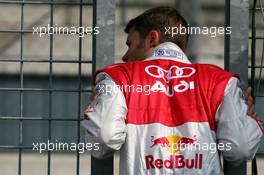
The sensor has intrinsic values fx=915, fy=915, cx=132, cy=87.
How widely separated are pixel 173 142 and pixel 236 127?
0.76ft

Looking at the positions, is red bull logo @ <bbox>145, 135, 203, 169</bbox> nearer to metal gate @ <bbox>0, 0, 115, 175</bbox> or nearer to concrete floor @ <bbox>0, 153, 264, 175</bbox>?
metal gate @ <bbox>0, 0, 115, 175</bbox>

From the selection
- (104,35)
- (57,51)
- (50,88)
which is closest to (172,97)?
(104,35)

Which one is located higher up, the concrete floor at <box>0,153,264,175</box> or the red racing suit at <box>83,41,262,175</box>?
the red racing suit at <box>83,41,262,175</box>

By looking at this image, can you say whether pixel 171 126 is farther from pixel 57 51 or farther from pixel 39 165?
pixel 39 165

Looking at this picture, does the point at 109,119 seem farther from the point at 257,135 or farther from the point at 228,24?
the point at 228,24

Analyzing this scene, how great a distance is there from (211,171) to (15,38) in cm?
825

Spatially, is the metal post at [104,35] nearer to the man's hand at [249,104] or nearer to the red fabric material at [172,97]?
the red fabric material at [172,97]

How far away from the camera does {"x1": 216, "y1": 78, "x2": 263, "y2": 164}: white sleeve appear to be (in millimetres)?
3256

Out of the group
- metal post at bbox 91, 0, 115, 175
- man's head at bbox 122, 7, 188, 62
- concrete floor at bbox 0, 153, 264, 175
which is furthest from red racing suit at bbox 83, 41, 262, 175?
concrete floor at bbox 0, 153, 264, 175

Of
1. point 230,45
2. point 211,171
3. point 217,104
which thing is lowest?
point 211,171

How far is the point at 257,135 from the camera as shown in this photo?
332cm

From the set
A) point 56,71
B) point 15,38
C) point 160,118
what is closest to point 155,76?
point 160,118

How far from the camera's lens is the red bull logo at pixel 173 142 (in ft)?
10.6

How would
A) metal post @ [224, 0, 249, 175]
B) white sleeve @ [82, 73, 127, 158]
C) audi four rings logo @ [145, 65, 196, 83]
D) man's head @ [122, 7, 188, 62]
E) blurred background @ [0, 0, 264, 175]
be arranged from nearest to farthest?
white sleeve @ [82, 73, 127, 158]
audi four rings logo @ [145, 65, 196, 83]
man's head @ [122, 7, 188, 62]
metal post @ [224, 0, 249, 175]
blurred background @ [0, 0, 264, 175]
